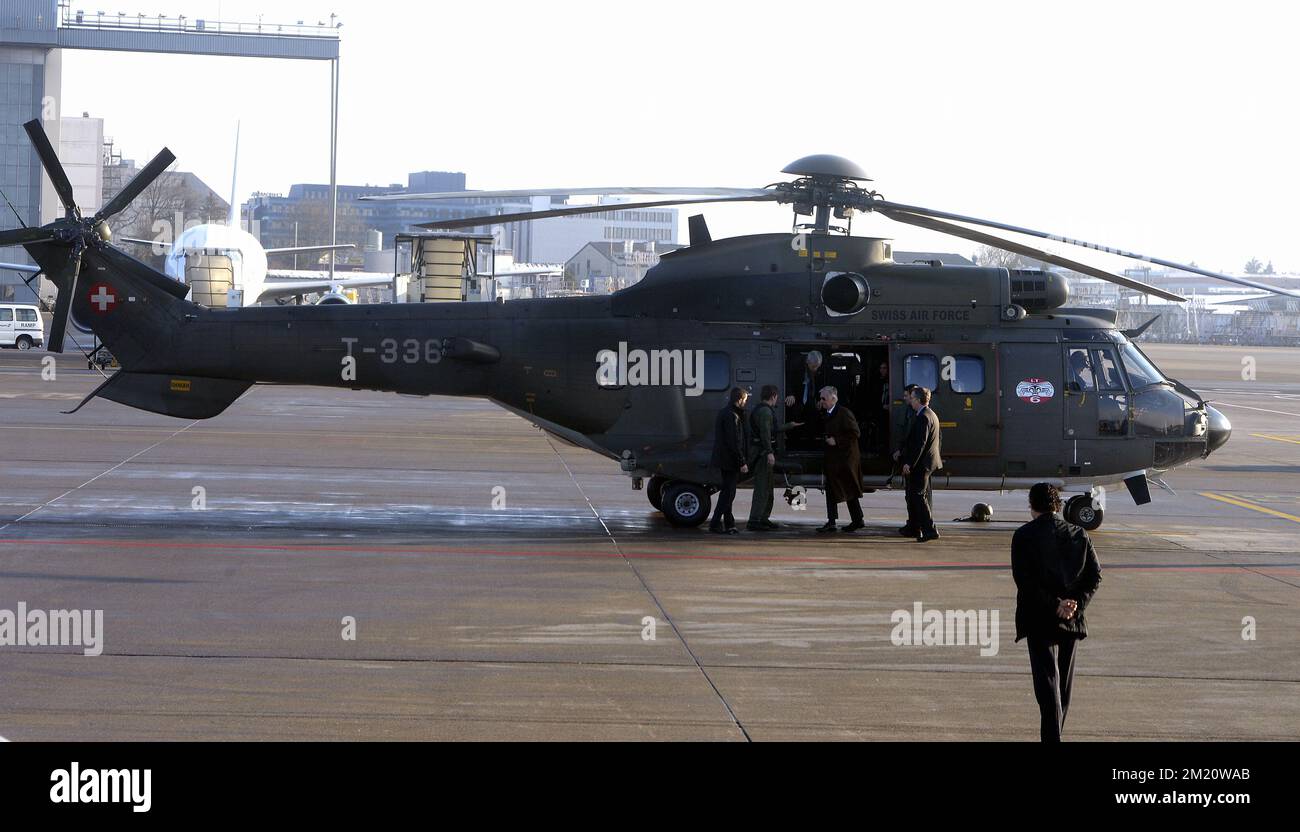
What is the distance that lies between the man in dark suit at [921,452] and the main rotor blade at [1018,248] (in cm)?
193

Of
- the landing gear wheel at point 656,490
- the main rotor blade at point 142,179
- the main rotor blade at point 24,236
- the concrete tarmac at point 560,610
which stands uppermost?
the main rotor blade at point 142,179

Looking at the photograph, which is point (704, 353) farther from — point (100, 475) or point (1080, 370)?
point (100, 475)

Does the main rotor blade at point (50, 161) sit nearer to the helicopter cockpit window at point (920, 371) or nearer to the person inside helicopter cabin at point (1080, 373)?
the helicopter cockpit window at point (920, 371)

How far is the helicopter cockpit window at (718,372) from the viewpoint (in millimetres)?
16219

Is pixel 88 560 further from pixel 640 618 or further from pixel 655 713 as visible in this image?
pixel 655 713

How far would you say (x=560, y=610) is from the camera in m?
11.4

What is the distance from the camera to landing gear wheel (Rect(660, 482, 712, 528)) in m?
16.1

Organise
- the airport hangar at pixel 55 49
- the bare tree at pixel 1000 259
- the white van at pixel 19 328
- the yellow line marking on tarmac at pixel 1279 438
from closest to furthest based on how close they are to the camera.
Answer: the yellow line marking on tarmac at pixel 1279 438 < the white van at pixel 19 328 < the airport hangar at pixel 55 49 < the bare tree at pixel 1000 259

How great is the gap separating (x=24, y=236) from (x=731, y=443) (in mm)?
8854

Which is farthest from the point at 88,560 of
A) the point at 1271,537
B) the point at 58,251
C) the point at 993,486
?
the point at 1271,537

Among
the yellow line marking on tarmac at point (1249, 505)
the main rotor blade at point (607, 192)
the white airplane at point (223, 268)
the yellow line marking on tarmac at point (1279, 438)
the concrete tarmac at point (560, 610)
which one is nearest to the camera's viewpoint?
the concrete tarmac at point (560, 610)

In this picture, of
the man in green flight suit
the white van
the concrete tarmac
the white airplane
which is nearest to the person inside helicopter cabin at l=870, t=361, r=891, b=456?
the man in green flight suit

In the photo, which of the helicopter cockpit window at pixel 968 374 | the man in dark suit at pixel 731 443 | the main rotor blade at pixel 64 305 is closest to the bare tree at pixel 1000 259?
the helicopter cockpit window at pixel 968 374
